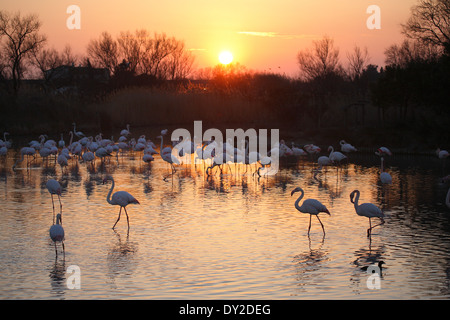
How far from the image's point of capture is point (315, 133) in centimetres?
3356

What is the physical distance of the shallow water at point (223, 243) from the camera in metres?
7.83

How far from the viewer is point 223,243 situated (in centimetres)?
1008

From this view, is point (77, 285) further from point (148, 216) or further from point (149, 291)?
point (148, 216)
